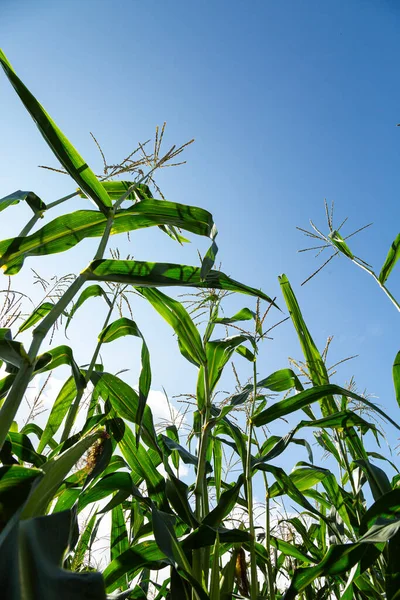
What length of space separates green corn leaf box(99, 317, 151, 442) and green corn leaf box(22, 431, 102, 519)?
10.8 inches

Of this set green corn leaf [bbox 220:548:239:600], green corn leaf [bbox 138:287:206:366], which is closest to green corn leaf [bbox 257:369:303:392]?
green corn leaf [bbox 138:287:206:366]

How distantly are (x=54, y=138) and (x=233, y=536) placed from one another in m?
1.08

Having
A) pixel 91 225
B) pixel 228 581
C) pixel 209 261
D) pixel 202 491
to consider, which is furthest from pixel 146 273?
pixel 228 581

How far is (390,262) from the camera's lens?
1.47 meters

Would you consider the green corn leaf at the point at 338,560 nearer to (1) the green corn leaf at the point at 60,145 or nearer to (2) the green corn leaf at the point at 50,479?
(2) the green corn leaf at the point at 50,479

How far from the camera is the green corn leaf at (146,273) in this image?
3.04ft

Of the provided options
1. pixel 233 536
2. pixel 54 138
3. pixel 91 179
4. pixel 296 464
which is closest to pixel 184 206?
pixel 91 179

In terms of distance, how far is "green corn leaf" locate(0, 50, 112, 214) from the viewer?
39.4 inches

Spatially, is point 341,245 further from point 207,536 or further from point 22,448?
point 22,448

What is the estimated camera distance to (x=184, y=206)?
117 centimetres

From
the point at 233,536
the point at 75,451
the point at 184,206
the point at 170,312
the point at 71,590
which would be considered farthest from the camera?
the point at 170,312

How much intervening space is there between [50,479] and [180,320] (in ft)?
2.21

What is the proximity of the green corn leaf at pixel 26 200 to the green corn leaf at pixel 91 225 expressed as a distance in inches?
4.9

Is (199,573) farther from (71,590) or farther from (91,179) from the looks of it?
(91,179)
